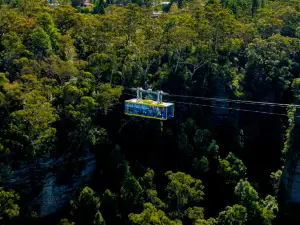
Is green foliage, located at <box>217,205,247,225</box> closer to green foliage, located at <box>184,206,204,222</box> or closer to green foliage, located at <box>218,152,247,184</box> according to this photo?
green foliage, located at <box>184,206,204,222</box>

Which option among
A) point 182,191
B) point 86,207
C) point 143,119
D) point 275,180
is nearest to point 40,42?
point 143,119

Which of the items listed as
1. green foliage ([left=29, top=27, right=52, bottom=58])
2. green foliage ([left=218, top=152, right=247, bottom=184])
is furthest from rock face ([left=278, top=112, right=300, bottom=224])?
green foliage ([left=29, top=27, right=52, bottom=58])

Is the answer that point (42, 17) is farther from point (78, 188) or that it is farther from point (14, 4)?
point (78, 188)

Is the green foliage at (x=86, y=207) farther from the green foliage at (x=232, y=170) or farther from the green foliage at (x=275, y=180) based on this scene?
the green foliage at (x=275, y=180)

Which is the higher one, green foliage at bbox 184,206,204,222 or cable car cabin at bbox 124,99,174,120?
cable car cabin at bbox 124,99,174,120

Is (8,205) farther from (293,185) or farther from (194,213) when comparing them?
(293,185)

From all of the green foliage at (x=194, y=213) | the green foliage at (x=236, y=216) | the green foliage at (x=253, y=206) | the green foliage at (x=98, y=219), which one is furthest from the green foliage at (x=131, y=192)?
the green foliage at (x=253, y=206)

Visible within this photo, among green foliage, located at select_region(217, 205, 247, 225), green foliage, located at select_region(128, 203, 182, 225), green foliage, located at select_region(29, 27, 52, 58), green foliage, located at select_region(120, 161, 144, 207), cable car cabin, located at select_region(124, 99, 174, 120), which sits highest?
green foliage, located at select_region(29, 27, 52, 58)
